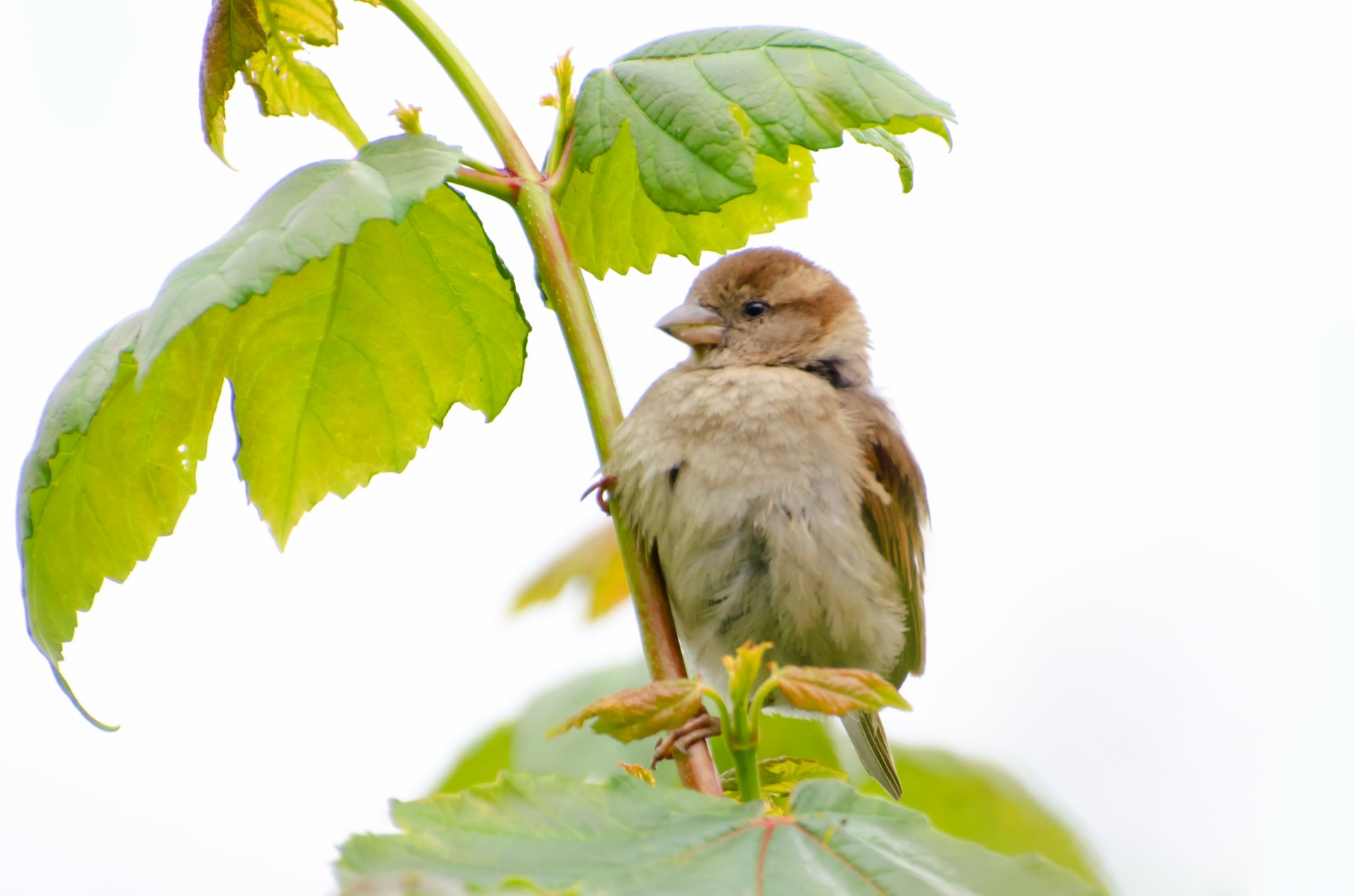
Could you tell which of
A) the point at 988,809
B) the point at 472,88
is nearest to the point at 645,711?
the point at 472,88

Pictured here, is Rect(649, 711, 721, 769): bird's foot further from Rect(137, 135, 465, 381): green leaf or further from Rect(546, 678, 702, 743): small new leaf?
Rect(137, 135, 465, 381): green leaf

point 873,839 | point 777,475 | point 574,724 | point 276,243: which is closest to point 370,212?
point 276,243

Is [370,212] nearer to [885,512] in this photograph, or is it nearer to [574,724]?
[574,724]

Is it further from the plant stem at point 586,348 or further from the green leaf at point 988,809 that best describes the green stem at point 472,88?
the green leaf at point 988,809

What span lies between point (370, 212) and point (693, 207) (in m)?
0.34

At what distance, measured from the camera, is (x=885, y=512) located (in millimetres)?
2357

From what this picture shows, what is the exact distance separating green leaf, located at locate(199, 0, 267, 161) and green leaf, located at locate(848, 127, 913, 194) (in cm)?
66

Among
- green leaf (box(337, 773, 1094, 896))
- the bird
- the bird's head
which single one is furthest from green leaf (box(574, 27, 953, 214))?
the bird's head

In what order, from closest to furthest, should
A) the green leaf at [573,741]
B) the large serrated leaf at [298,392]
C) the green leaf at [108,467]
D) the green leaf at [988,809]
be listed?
the green leaf at [108,467] → the large serrated leaf at [298,392] → the green leaf at [988,809] → the green leaf at [573,741]

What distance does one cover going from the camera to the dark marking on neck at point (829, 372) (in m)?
2.53

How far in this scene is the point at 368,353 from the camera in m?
1.43

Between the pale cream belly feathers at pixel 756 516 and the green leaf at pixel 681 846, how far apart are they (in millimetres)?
1020

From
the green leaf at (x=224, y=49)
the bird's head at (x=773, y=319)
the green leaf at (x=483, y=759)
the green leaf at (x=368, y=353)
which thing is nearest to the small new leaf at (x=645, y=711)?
the green leaf at (x=368, y=353)

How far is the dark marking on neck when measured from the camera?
2.53 metres
